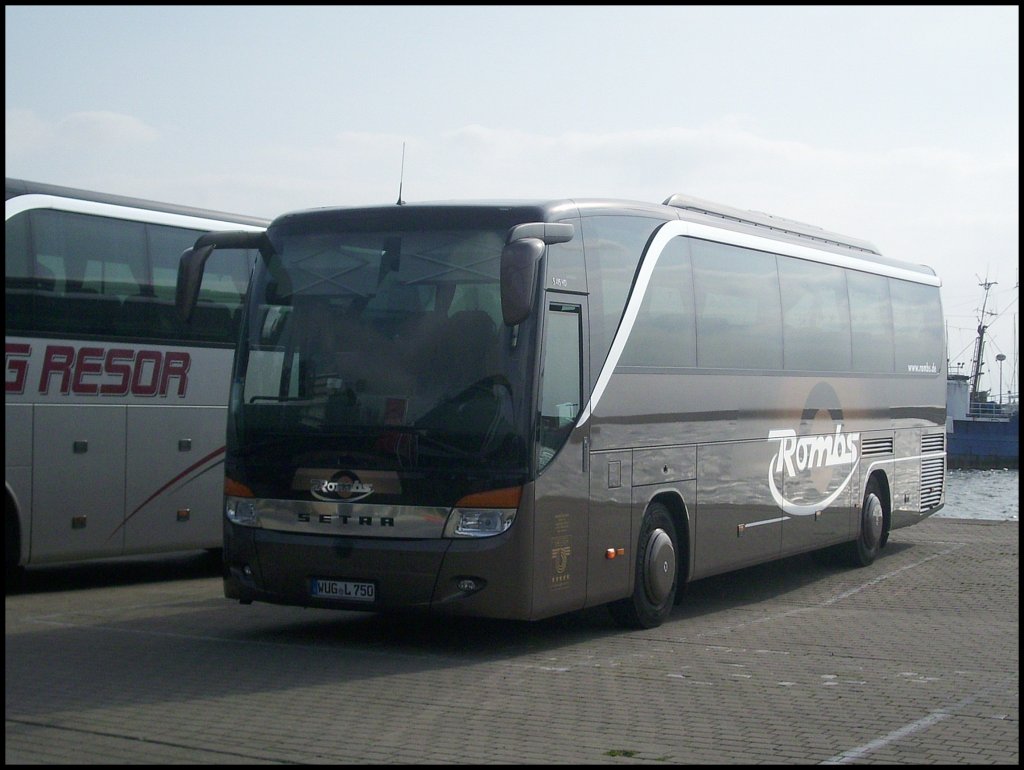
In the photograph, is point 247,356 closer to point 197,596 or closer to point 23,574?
point 197,596

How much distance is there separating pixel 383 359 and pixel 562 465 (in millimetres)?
1544

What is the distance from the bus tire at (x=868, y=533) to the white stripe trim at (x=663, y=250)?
2809 mm

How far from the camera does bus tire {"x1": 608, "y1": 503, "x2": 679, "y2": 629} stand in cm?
1191

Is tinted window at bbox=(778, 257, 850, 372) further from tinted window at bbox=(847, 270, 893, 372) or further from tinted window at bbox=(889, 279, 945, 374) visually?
tinted window at bbox=(889, 279, 945, 374)

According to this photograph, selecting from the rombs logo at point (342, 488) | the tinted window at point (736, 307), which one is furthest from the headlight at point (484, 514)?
the tinted window at point (736, 307)

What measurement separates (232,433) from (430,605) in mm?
2094

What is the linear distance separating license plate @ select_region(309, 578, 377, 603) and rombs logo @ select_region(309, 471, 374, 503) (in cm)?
60

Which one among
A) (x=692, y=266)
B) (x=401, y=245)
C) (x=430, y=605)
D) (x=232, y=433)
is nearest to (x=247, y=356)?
(x=232, y=433)

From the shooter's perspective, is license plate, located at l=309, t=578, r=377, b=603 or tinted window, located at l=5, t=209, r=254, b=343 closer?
license plate, located at l=309, t=578, r=377, b=603

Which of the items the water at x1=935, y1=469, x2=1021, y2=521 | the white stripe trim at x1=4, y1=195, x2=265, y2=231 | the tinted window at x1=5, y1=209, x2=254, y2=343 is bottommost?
the water at x1=935, y1=469, x2=1021, y2=521

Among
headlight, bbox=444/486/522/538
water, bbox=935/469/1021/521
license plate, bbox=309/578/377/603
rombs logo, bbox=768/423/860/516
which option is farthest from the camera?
water, bbox=935/469/1021/521

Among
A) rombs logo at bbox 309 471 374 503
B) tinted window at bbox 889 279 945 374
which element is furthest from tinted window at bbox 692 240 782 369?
tinted window at bbox 889 279 945 374

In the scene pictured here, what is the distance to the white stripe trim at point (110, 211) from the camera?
1310 cm

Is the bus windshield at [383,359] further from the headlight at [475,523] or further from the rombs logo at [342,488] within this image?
the headlight at [475,523]
